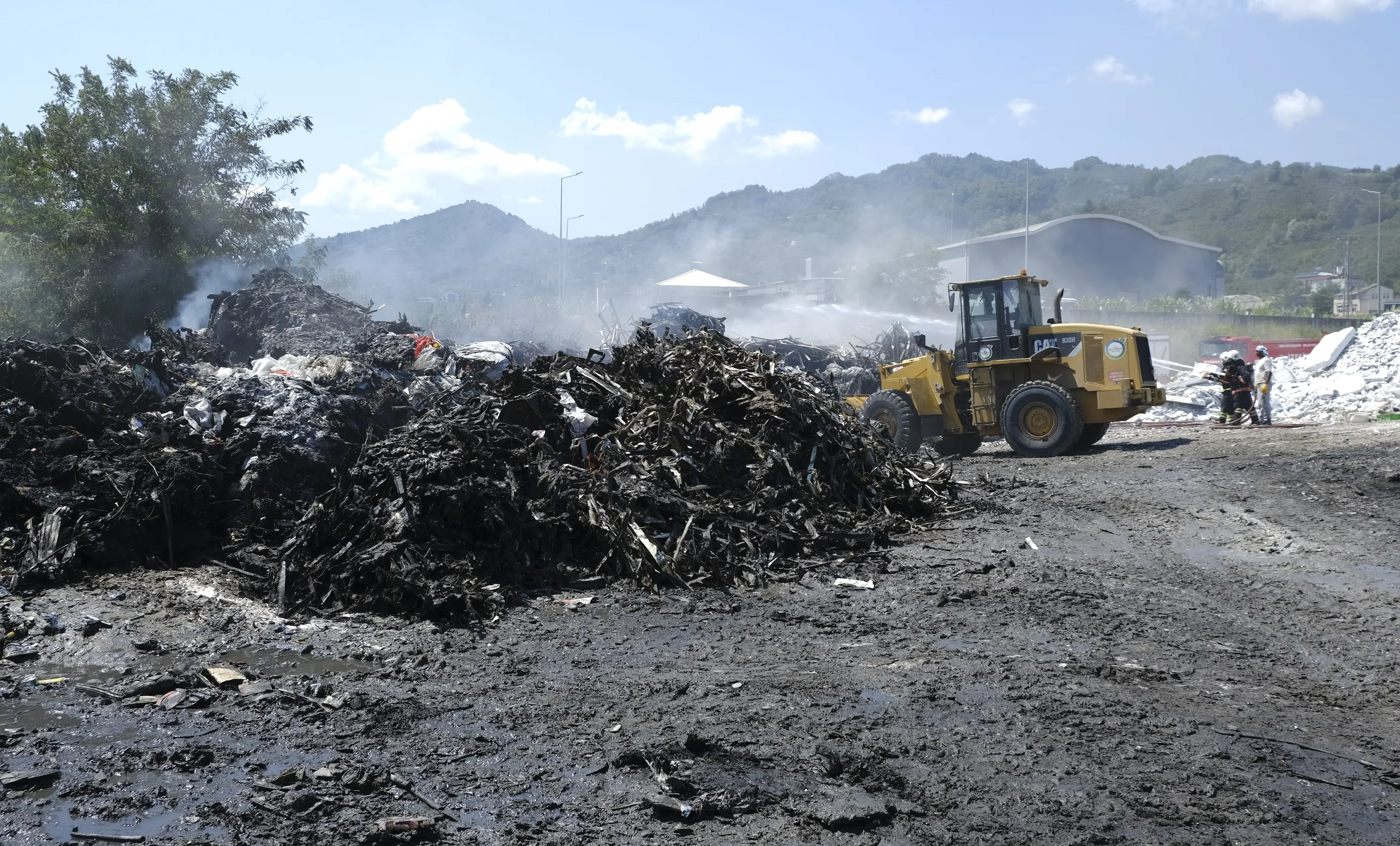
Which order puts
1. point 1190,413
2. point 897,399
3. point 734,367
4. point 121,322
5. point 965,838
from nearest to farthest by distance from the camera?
point 965,838
point 734,367
point 897,399
point 1190,413
point 121,322

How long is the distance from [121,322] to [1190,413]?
25.4 m

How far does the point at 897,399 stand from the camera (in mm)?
14422

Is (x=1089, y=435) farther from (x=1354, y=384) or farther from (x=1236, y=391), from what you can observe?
(x=1354, y=384)

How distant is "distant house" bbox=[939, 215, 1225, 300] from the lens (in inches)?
2726

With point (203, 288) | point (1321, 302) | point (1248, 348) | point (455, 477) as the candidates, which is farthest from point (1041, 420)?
point (1321, 302)

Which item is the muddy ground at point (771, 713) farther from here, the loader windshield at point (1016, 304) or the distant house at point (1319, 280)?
the distant house at point (1319, 280)

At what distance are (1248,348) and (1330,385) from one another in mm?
10350

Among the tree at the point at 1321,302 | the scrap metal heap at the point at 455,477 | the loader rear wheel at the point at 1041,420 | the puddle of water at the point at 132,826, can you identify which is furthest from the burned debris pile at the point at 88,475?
the tree at the point at 1321,302

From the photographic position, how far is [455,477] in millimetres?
7148

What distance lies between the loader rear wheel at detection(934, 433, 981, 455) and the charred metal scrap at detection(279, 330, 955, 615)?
518 cm

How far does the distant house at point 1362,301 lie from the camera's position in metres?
64.0

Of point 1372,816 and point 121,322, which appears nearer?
point 1372,816

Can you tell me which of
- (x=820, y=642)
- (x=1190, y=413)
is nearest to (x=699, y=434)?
(x=820, y=642)

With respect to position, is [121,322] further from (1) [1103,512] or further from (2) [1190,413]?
(2) [1190,413]
